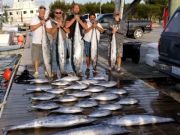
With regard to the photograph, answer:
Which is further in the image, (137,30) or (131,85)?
(137,30)

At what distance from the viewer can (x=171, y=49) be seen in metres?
8.11

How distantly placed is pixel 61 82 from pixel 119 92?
1.53 meters

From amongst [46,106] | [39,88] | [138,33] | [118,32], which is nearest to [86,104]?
[46,106]

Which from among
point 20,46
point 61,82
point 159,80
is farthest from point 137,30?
point 61,82

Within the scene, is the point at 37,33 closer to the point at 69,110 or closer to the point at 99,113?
the point at 69,110

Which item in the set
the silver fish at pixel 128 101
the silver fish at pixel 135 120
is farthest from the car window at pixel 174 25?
the silver fish at pixel 135 120

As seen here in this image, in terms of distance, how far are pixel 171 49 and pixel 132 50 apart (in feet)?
17.6

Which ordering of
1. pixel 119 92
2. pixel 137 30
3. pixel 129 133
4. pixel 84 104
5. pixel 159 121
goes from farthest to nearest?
pixel 137 30 → pixel 119 92 → pixel 84 104 → pixel 159 121 → pixel 129 133

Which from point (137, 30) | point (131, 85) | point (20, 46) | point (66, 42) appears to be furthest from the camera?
point (137, 30)

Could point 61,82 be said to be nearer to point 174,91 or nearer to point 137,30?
point 174,91

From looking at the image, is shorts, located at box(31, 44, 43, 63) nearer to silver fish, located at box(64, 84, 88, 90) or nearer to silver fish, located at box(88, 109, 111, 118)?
silver fish, located at box(64, 84, 88, 90)

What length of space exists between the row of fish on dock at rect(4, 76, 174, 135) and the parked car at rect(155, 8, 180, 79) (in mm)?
1068

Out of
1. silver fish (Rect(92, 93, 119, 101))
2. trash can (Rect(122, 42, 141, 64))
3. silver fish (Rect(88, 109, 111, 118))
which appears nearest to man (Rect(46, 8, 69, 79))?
silver fish (Rect(92, 93, 119, 101))

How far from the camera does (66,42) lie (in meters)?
10.0
